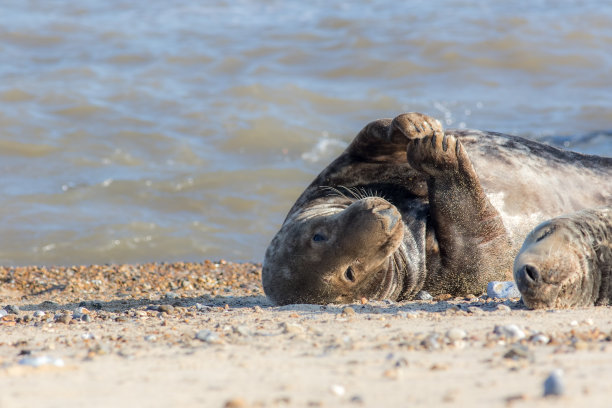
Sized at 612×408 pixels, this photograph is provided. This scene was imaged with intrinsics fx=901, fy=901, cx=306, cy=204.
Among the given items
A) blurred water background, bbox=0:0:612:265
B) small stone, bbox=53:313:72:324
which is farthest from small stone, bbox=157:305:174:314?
blurred water background, bbox=0:0:612:265

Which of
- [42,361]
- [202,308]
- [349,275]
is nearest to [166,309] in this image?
[202,308]

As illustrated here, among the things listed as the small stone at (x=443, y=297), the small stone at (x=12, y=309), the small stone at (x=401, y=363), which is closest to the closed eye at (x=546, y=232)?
the small stone at (x=443, y=297)

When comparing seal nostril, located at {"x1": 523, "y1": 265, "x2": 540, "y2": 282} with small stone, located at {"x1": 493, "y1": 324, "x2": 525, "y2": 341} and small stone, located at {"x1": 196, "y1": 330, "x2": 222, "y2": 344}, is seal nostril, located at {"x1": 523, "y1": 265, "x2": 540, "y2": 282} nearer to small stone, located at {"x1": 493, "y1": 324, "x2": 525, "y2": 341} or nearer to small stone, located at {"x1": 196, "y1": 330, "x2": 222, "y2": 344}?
small stone, located at {"x1": 493, "y1": 324, "x2": 525, "y2": 341}

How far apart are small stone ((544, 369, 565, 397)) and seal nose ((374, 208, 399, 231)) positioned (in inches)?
83.4

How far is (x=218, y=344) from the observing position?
360 cm

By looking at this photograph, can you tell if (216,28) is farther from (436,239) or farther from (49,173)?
(436,239)

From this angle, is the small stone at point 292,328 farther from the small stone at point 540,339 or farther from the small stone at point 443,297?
the small stone at point 443,297

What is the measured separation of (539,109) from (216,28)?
23.0 feet

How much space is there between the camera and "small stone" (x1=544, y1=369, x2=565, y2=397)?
8.30ft

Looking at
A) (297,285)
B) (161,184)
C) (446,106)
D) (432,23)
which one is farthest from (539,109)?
(297,285)

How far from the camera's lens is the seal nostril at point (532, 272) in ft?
14.0

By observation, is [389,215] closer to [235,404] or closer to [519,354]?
[519,354]

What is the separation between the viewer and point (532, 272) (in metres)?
4.29

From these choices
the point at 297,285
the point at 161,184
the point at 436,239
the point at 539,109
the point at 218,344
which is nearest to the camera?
the point at 218,344
